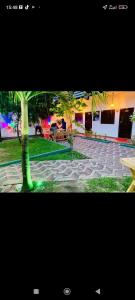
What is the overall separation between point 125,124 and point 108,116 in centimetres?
110

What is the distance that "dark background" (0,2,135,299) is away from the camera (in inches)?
43.1

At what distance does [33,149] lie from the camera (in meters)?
6.25

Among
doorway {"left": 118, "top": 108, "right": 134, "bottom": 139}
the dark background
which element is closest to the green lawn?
doorway {"left": 118, "top": 108, "right": 134, "bottom": 139}

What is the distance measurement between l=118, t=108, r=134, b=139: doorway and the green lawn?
2.12 metres

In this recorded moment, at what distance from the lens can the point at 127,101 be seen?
24.0 ft

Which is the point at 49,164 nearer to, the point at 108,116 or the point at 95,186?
the point at 95,186

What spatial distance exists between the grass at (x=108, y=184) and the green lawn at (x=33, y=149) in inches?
79.5

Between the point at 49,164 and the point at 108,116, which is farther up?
the point at 108,116

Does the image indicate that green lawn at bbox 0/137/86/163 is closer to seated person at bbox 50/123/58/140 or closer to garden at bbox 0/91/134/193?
garden at bbox 0/91/134/193
